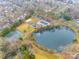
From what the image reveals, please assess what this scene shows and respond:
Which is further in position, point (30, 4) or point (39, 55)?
point (30, 4)

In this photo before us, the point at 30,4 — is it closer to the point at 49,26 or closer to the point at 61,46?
the point at 49,26

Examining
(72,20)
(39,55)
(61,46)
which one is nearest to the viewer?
(39,55)

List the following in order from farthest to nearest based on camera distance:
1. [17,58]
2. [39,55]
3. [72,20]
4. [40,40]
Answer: [72,20], [40,40], [39,55], [17,58]

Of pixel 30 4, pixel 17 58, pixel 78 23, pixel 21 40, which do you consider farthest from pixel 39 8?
pixel 17 58

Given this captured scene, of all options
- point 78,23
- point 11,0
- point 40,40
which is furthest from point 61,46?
point 11,0

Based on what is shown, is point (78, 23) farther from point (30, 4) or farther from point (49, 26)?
point (30, 4)

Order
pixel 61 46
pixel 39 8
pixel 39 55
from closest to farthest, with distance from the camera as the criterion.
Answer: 1. pixel 39 55
2. pixel 61 46
3. pixel 39 8
